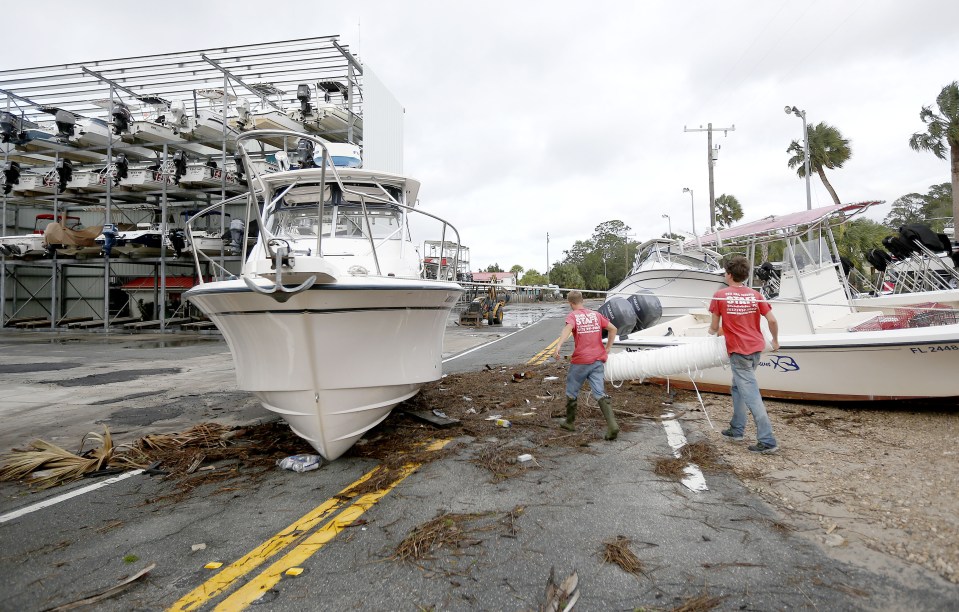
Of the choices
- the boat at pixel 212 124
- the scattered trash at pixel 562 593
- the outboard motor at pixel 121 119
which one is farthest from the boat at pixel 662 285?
the outboard motor at pixel 121 119

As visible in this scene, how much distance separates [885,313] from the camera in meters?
7.40

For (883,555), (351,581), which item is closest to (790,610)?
(883,555)

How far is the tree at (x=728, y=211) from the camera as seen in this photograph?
147 ft

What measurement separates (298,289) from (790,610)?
127 inches

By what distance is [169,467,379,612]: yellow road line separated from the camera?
2.37 meters

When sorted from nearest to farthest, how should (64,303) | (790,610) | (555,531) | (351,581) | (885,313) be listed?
1. (790,610)
2. (351,581)
3. (555,531)
4. (885,313)
5. (64,303)

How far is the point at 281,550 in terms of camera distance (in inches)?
111

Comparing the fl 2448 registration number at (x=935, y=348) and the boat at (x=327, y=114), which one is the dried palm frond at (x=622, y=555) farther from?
the boat at (x=327, y=114)

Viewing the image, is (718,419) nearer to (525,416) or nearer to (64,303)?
(525,416)

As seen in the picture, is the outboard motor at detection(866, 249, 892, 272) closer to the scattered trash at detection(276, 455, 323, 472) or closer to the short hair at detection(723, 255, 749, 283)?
the short hair at detection(723, 255, 749, 283)

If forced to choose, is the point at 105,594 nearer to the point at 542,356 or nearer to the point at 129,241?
the point at 542,356

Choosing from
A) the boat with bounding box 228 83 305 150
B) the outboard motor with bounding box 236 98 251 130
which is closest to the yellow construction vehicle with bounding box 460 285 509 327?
the boat with bounding box 228 83 305 150

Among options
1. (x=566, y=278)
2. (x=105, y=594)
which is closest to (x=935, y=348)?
(x=105, y=594)

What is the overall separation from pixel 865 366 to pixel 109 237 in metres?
23.6
